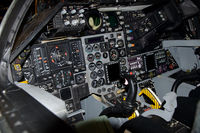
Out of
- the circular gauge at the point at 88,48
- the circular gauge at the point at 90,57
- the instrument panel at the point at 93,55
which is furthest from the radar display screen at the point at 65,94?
the circular gauge at the point at 88,48

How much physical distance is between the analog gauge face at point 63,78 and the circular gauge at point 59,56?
184 millimetres

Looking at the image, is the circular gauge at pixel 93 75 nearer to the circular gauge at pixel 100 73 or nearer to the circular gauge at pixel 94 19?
the circular gauge at pixel 100 73

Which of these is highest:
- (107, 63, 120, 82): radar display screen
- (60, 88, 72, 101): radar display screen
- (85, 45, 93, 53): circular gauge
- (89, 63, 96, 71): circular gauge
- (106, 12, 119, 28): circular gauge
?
(106, 12, 119, 28): circular gauge

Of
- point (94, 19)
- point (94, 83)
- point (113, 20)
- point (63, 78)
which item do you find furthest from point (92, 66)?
point (113, 20)

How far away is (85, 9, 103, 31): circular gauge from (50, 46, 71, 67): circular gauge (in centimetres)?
78

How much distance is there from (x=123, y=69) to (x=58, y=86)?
168cm

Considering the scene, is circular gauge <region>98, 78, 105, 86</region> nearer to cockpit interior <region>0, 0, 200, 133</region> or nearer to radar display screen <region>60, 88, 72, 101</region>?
cockpit interior <region>0, 0, 200, 133</region>

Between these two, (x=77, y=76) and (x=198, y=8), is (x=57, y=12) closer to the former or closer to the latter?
(x=77, y=76)

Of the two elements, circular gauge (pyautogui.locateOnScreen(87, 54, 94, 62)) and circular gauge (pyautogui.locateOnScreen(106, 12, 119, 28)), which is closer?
circular gauge (pyautogui.locateOnScreen(87, 54, 94, 62))

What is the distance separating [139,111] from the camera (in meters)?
3.73

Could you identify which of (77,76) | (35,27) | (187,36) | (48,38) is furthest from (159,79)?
(35,27)

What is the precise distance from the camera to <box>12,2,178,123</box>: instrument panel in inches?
127

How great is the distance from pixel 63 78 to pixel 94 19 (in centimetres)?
142

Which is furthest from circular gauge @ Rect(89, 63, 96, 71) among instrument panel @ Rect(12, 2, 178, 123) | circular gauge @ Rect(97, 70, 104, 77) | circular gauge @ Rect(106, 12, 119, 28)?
circular gauge @ Rect(106, 12, 119, 28)
